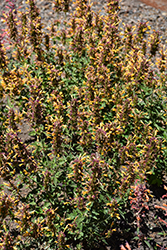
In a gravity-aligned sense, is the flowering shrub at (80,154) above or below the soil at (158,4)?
below

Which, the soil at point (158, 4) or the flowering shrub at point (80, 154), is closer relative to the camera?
the flowering shrub at point (80, 154)

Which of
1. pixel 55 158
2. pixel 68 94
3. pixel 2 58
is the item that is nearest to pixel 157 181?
pixel 55 158

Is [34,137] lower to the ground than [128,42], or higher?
lower

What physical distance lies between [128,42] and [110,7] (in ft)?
3.00

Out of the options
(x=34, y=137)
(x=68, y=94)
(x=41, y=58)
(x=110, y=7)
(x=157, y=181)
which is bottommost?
(x=157, y=181)

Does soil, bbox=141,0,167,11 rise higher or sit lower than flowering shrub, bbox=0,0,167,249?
higher

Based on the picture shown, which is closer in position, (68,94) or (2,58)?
(2,58)

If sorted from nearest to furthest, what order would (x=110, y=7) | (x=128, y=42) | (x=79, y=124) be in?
(x=79, y=124) → (x=128, y=42) → (x=110, y=7)

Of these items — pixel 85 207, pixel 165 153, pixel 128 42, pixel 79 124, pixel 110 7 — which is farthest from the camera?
pixel 110 7

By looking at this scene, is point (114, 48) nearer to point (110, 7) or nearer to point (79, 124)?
point (110, 7)

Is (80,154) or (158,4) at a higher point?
(158,4)

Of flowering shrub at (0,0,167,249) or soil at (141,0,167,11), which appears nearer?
flowering shrub at (0,0,167,249)

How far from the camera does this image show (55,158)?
4.18 meters

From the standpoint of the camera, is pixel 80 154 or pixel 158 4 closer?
pixel 80 154
